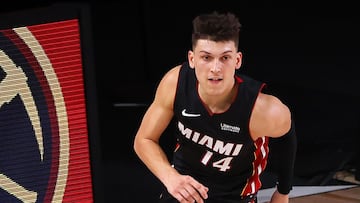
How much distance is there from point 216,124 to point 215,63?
9.7 inches

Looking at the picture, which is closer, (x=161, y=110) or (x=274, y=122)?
(x=274, y=122)

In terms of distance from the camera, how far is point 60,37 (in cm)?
228

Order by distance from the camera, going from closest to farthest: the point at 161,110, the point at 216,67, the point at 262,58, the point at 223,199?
the point at 216,67, the point at 161,110, the point at 223,199, the point at 262,58

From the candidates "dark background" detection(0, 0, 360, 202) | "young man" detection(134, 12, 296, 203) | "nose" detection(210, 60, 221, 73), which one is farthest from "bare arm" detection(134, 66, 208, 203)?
"dark background" detection(0, 0, 360, 202)

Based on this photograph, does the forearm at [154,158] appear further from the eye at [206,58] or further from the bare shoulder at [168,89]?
the eye at [206,58]

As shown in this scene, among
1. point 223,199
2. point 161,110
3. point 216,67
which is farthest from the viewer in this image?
point 223,199

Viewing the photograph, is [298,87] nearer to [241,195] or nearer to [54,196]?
[241,195]

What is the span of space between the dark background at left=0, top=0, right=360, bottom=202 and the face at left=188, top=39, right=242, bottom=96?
170cm

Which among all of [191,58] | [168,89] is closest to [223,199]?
[168,89]

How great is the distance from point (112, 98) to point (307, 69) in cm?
115

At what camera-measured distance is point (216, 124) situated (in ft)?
7.54

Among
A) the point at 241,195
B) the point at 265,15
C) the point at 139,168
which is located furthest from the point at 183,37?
the point at 241,195

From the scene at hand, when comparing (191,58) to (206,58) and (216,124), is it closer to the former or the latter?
(206,58)

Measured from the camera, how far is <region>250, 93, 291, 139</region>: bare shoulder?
2242mm
